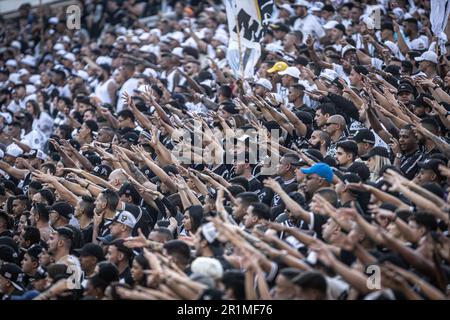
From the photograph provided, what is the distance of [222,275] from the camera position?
24.8ft

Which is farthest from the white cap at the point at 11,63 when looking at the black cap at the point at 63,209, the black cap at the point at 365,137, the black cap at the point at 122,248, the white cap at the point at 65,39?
the black cap at the point at 122,248

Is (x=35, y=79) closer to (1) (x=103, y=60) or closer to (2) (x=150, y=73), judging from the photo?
(1) (x=103, y=60)

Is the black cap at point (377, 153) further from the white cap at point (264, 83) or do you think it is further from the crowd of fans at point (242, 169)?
the white cap at point (264, 83)

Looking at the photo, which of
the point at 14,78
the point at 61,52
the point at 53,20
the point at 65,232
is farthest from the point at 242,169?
the point at 53,20

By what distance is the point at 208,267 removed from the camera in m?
7.74

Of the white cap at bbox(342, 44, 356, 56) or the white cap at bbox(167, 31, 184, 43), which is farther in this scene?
the white cap at bbox(167, 31, 184, 43)

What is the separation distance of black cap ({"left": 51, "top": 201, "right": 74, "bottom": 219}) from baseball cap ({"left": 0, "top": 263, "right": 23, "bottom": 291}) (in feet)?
4.35

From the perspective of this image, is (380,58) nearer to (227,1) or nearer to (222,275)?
(227,1)

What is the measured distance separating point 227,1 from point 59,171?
3.52 metres

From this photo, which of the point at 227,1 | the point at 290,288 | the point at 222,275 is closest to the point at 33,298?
the point at 222,275

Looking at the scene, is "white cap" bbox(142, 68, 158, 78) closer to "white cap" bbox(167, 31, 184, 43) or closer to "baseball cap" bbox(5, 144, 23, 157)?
"white cap" bbox(167, 31, 184, 43)

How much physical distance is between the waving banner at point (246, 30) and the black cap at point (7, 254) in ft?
15.2

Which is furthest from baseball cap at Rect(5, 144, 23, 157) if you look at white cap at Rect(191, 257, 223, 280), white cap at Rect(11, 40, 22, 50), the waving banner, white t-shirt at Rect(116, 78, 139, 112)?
white cap at Rect(11, 40, 22, 50)

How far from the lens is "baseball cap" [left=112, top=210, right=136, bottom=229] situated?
1051 centimetres
